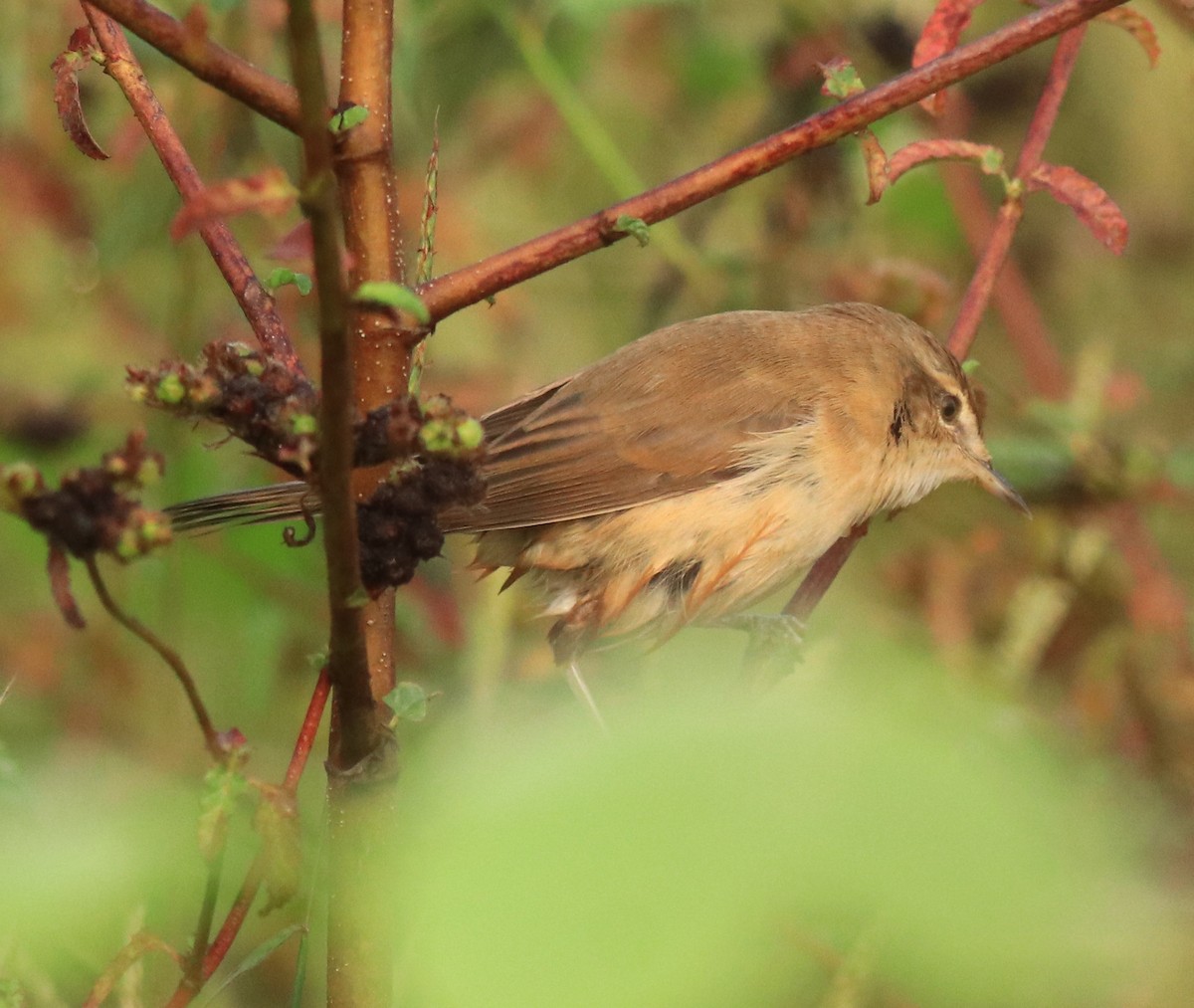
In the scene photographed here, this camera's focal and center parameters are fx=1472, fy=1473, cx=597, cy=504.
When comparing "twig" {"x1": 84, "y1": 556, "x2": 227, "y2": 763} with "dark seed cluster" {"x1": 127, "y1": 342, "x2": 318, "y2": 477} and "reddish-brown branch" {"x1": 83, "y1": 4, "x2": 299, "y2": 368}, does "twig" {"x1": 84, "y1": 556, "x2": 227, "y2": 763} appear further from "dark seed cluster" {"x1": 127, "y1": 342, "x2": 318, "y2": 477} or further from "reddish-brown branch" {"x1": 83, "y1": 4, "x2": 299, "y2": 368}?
"reddish-brown branch" {"x1": 83, "y1": 4, "x2": 299, "y2": 368}

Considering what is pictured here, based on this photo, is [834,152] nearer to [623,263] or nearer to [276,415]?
[623,263]

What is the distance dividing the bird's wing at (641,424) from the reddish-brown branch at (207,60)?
1.97 metres

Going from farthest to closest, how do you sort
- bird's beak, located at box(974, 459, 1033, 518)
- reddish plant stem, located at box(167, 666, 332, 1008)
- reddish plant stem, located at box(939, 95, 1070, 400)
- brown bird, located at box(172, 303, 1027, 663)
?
reddish plant stem, located at box(939, 95, 1070, 400) < bird's beak, located at box(974, 459, 1033, 518) < brown bird, located at box(172, 303, 1027, 663) < reddish plant stem, located at box(167, 666, 332, 1008)

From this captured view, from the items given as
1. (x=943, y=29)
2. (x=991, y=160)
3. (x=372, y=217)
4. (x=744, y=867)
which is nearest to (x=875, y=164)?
(x=943, y=29)

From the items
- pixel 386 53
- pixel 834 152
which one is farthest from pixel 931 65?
pixel 834 152

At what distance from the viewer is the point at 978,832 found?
2.41 feet

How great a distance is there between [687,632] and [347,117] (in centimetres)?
225

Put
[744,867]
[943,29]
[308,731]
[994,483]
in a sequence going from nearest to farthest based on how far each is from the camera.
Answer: [744,867] < [308,731] < [943,29] < [994,483]

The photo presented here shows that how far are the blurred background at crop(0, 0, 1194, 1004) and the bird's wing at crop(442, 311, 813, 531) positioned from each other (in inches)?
13.8

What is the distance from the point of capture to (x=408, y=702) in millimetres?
1733

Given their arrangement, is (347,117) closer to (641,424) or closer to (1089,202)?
(1089,202)

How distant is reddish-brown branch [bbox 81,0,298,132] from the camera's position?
142cm

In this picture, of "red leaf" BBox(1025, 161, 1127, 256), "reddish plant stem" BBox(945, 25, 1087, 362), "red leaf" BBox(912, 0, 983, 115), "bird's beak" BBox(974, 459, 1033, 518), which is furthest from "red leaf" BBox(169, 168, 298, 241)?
"bird's beak" BBox(974, 459, 1033, 518)

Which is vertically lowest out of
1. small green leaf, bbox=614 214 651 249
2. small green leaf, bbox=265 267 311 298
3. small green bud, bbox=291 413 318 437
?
small green bud, bbox=291 413 318 437
